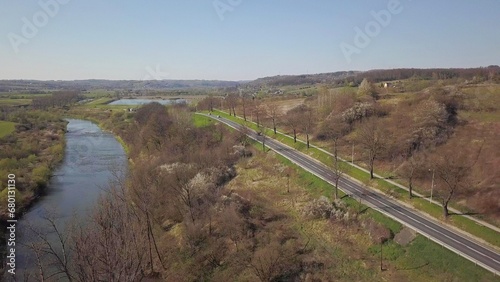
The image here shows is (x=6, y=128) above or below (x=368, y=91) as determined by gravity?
below

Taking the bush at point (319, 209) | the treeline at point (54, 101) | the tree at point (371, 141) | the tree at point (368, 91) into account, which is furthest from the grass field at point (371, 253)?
the treeline at point (54, 101)

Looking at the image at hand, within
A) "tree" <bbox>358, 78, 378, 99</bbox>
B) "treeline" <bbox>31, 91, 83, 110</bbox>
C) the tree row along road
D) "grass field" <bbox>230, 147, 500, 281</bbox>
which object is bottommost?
"grass field" <bbox>230, 147, 500, 281</bbox>

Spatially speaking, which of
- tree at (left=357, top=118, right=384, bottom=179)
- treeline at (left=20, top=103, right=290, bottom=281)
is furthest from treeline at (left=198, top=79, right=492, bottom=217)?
treeline at (left=20, top=103, right=290, bottom=281)

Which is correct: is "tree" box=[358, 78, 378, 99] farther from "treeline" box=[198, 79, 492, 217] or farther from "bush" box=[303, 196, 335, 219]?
"bush" box=[303, 196, 335, 219]

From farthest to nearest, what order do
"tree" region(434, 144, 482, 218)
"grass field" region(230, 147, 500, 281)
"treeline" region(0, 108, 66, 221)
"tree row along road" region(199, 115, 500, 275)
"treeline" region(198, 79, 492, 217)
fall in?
"treeline" region(0, 108, 66, 221) → "treeline" region(198, 79, 492, 217) → "tree" region(434, 144, 482, 218) → "tree row along road" region(199, 115, 500, 275) → "grass field" region(230, 147, 500, 281)

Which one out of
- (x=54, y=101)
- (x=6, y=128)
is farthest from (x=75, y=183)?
(x=54, y=101)

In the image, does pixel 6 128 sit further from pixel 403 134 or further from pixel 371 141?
pixel 403 134

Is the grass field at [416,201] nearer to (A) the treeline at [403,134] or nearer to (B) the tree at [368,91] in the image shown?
(A) the treeline at [403,134]
